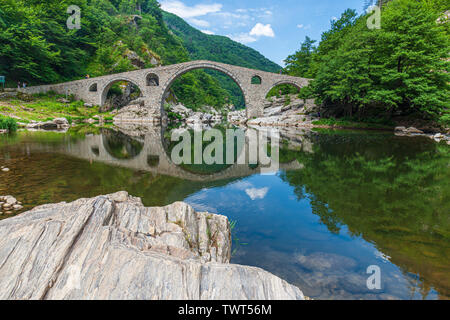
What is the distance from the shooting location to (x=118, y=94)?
39438 mm

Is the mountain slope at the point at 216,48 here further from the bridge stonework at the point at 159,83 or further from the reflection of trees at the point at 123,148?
the reflection of trees at the point at 123,148

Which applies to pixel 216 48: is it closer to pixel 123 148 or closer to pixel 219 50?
pixel 219 50

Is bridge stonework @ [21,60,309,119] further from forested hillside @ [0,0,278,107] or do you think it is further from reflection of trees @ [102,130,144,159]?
reflection of trees @ [102,130,144,159]

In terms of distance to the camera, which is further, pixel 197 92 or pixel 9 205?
pixel 197 92

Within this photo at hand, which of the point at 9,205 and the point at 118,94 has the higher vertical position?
the point at 118,94

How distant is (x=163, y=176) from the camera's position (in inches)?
263

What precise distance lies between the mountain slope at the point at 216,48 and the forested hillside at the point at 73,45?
2034 inches

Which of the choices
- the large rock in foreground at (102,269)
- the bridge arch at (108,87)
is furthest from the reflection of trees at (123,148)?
the bridge arch at (108,87)

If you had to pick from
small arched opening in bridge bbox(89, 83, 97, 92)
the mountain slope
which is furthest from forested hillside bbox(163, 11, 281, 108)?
small arched opening in bridge bbox(89, 83, 97, 92)

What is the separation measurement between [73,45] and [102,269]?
162 feet

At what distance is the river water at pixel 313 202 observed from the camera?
8.46ft

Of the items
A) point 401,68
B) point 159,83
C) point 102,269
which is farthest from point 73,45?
point 102,269

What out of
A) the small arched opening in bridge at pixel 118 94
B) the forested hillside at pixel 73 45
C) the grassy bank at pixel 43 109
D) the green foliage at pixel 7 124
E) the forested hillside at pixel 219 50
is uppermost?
the forested hillside at pixel 219 50
